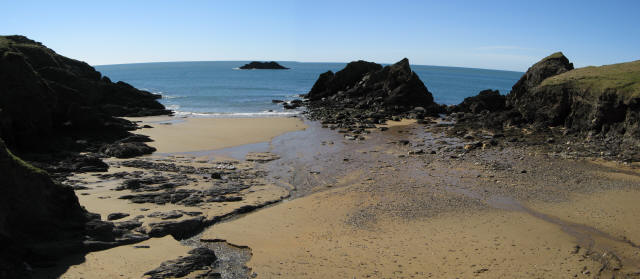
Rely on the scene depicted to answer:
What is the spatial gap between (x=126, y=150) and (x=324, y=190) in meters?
15.4

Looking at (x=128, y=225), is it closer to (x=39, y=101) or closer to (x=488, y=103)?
(x=39, y=101)

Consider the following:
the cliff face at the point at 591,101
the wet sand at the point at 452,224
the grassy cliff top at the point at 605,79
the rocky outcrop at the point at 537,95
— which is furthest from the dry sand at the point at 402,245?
the rocky outcrop at the point at 537,95

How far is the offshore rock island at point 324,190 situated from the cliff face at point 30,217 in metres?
0.04

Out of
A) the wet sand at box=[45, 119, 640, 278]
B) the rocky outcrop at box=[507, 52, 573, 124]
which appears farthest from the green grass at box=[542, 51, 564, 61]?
the wet sand at box=[45, 119, 640, 278]

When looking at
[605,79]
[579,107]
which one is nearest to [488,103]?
[579,107]

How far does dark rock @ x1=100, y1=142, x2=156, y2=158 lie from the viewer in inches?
1073

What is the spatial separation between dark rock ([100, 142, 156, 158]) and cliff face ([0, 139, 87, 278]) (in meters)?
15.4

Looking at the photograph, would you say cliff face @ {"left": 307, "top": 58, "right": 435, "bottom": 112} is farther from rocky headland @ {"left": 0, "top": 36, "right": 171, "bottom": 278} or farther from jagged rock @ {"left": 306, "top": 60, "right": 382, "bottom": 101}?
rocky headland @ {"left": 0, "top": 36, "right": 171, "bottom": 278}

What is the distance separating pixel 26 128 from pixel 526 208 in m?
30.5

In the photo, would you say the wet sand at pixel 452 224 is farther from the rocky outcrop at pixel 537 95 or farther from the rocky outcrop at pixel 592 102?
the rocky outcrop at pixel 537 95

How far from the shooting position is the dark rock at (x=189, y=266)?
452 inches

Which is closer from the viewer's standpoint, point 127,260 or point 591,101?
point 127,260

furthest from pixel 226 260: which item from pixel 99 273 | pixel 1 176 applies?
pixel 1 176

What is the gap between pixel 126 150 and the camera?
27578 mm
